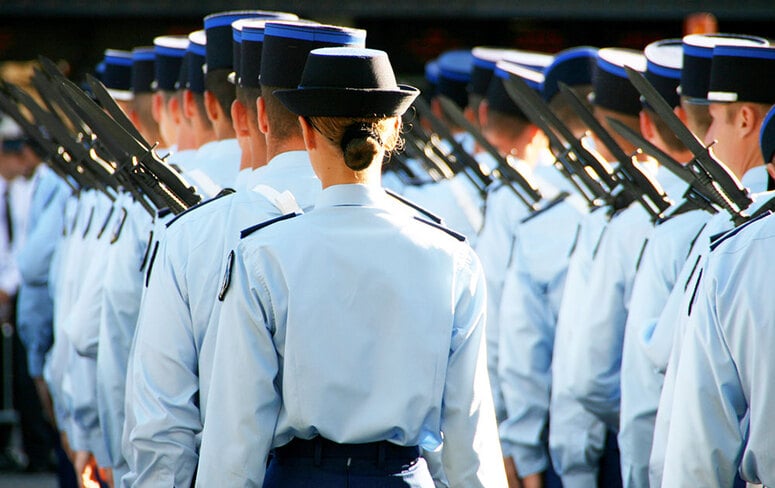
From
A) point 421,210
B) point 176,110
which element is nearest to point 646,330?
point 421,210

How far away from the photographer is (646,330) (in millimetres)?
3756

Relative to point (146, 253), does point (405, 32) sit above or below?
below

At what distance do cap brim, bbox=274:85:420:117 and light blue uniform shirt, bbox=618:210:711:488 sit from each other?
1.33m

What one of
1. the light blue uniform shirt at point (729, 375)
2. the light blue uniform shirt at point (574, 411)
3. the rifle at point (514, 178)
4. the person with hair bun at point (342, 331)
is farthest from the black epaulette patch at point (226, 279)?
the rifle at point (514, 178)

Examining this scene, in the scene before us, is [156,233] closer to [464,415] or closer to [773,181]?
[464,415]

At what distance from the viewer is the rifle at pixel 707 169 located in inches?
127

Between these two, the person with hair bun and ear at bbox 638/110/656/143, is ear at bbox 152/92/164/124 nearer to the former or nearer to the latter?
ear at bbox 638/110/656/143

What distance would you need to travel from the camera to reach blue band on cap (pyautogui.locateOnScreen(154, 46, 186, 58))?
16.1 ft

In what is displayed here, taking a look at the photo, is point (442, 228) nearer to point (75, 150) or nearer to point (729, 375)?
point (729, 375)

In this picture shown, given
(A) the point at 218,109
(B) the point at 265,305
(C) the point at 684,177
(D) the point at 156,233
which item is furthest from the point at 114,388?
(C) the point at 684,177

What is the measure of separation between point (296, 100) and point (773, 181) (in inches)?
61.0

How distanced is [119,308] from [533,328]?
1644 millimetres

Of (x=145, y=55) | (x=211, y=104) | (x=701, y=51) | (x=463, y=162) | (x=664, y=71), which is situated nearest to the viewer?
(x=701, y=51)

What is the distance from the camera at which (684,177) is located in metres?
3.34
